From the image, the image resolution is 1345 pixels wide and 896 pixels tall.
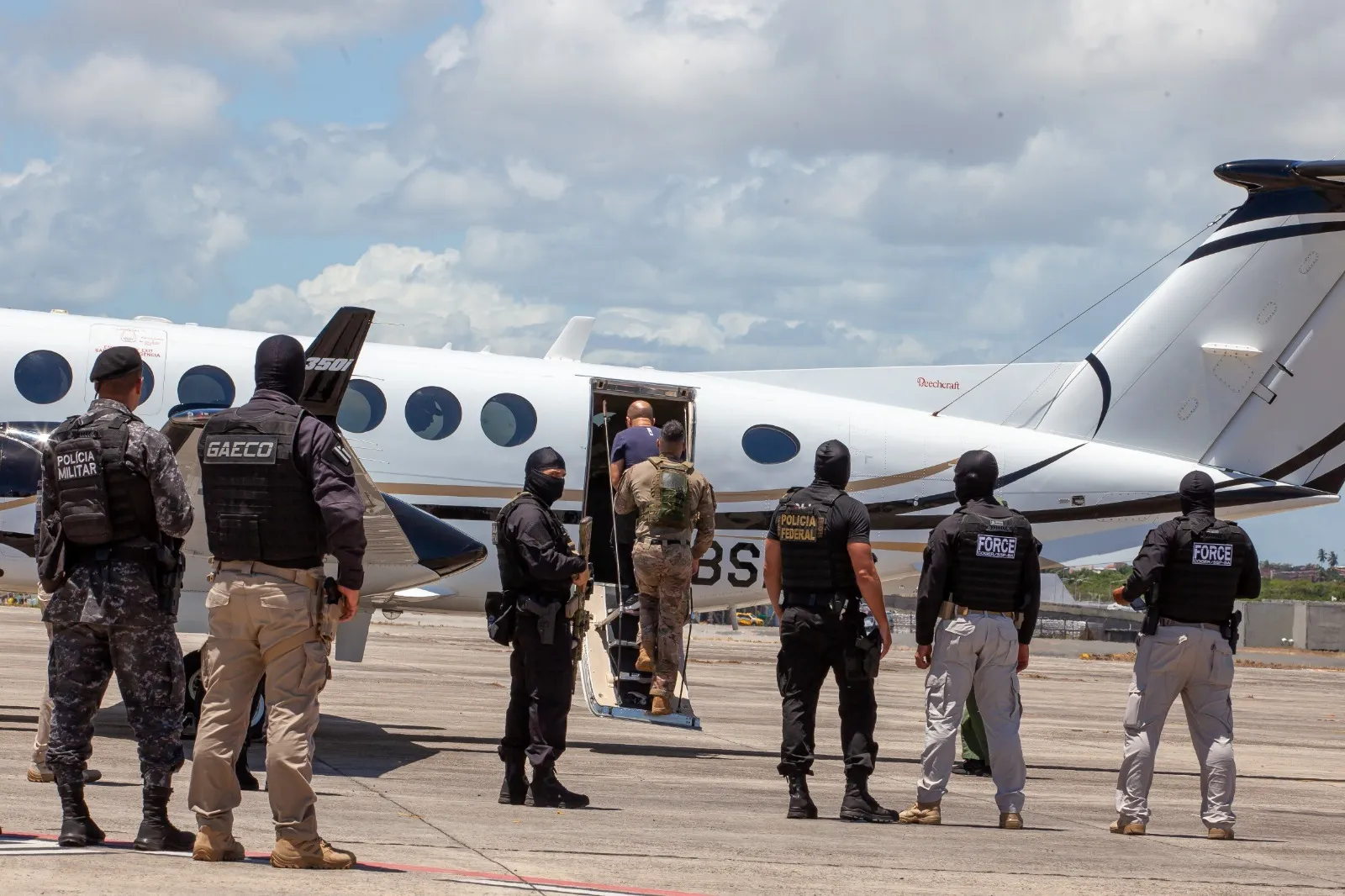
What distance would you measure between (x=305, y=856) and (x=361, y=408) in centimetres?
757

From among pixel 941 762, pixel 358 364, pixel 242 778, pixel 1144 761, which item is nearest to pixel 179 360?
pixel 358 364

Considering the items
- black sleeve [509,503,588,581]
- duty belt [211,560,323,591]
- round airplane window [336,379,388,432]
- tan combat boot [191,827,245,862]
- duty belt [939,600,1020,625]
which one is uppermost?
round airplane window [336,379,388,432]

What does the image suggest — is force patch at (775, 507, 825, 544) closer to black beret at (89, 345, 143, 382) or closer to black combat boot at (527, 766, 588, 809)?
black combat boot at (527, 766, 588, 809)

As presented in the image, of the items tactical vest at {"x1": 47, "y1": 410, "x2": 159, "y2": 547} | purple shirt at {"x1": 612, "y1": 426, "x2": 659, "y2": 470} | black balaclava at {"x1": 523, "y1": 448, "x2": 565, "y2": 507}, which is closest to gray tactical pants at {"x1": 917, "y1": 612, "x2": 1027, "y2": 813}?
black balaclava at {"x1": 523, "y1": 448, "x2": 565, "y2": 507}

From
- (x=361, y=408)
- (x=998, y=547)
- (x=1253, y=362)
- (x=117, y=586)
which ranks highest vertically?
(x=1253, y=362)

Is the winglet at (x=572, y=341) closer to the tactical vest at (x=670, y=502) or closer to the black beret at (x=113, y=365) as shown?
the tactical vest at (x=670, y=502)

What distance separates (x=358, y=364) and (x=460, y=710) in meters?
4.21

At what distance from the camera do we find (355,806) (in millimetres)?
8422

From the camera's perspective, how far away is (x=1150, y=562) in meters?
9.02

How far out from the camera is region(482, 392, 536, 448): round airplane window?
1363cm

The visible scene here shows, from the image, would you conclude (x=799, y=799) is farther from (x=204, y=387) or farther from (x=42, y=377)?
(x=42, y=377)

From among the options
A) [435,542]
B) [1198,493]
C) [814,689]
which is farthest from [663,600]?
[1198,493]

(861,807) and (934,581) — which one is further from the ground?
(934,581)

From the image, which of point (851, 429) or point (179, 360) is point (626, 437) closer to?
point (851, 429)
